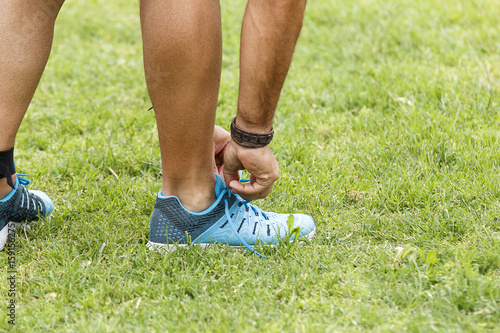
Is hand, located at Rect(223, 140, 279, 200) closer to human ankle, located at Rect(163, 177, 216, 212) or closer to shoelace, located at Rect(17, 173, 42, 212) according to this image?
human ankle, located at Rect(163, 177, 216, 212)

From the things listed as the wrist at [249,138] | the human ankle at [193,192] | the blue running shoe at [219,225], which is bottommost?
the blue running shoe at [219,225]

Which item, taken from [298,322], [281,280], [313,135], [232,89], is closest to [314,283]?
[281,280]

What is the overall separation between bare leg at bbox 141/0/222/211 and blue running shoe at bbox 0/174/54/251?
0.64 meters

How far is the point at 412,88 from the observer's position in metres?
3.48

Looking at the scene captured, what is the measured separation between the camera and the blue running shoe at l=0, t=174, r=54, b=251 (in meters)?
2.20

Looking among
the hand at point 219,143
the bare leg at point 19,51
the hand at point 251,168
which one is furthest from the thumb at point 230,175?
the bare leg at point 19,51

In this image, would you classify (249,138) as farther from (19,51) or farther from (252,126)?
(19,51)

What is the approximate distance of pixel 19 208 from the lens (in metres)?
2.25

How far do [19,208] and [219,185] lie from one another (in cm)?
80

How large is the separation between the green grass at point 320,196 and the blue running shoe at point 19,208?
0.21ft

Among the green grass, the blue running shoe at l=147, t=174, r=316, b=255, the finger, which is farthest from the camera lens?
the blue running shoe at l=147, t=174, r=316, b=255

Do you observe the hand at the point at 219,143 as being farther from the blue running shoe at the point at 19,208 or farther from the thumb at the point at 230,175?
the blue running shoe at the point at 19,208

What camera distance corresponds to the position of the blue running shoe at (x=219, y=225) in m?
2.09

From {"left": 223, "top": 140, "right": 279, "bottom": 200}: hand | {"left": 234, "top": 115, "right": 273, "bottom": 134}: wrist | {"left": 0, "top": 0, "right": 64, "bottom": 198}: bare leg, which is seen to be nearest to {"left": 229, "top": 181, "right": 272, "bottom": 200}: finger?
{"left": 223, "top": 140, "right": 279, "bottom": 200}: hand
